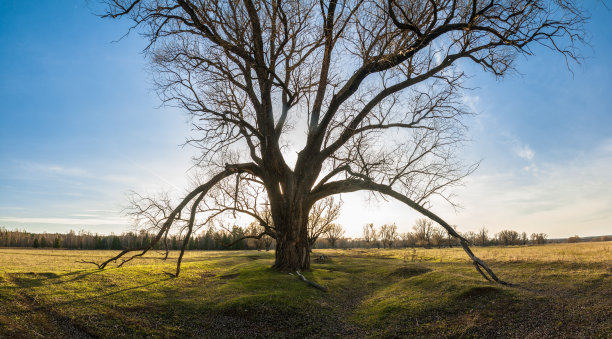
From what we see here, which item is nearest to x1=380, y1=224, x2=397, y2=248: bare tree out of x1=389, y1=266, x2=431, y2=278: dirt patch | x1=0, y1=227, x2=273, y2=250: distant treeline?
x1=0, y1=227, x2=273, y2=250: distant treeline

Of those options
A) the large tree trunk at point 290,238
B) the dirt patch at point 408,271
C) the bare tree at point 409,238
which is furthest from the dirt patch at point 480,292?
the bare tree at point 409,238

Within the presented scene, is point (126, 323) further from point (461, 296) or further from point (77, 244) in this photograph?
point (77, 244)

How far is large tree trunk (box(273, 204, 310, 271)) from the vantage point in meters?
16.0

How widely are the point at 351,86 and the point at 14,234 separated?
88.7 meters

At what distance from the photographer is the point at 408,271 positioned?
17.2 meters

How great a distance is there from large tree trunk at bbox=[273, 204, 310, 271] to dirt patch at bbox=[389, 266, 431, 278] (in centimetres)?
519

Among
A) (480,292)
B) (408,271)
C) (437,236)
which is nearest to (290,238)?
(408,271)

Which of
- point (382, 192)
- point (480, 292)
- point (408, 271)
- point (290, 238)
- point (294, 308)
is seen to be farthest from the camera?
point (408, 271)

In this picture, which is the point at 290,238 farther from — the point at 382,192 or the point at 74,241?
the point at 74,241

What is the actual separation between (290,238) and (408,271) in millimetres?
6629

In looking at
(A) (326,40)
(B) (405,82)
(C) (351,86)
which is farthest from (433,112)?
(A) (326,40)

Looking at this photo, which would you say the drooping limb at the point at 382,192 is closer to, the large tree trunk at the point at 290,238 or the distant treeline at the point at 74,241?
the large tree trunk at the point at 290,238

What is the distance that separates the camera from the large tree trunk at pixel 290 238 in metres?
16.0

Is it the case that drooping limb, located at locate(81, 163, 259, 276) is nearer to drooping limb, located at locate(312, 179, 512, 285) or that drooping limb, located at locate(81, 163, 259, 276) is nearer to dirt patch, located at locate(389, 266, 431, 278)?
drooping limb, located at locate(312, 179, 512, 285)
